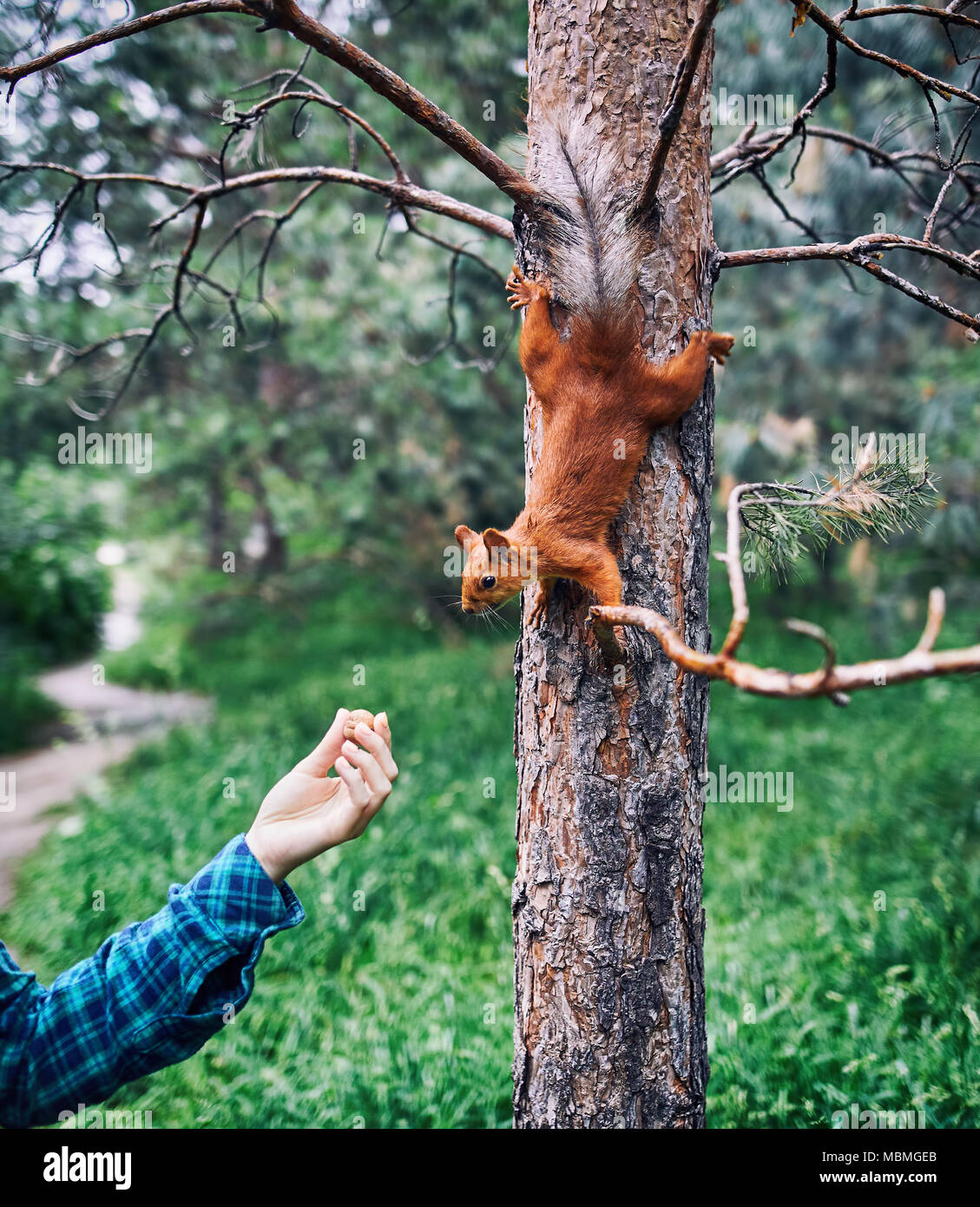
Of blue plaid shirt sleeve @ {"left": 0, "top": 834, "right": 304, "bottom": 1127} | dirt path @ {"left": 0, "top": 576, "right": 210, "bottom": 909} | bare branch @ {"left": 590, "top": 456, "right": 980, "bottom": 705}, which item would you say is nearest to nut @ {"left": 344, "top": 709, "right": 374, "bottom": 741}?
blue plaid shirt sleeve @ {"left": 0, "top": 834, "right": 304, "bottom": 1127}

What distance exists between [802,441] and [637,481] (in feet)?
15.2

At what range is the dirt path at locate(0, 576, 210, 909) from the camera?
4.96 m

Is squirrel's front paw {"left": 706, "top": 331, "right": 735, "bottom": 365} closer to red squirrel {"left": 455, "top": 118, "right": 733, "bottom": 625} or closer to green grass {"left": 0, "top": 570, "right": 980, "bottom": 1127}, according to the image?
red squirrel {"left": 455, "top": 118, "right": 733, "bottom": 625}

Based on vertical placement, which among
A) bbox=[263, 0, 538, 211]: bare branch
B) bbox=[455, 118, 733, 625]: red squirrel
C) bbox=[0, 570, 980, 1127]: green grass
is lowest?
bbox=[0, 570, 980, 1127]: green grass

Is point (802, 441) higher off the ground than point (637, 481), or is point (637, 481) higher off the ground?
point (802, 441)

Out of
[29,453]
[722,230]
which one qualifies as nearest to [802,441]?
[722,230]

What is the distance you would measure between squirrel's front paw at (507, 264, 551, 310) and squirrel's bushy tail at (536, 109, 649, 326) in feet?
0.10

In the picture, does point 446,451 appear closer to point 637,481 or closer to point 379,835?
point 379,835

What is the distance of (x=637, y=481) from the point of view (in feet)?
4.75

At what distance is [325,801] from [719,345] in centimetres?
110

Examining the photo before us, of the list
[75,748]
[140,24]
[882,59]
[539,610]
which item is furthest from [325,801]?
[75,748]

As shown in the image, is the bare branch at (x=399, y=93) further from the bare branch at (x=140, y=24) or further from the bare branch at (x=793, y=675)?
the bare branch at (x=793, y=675)

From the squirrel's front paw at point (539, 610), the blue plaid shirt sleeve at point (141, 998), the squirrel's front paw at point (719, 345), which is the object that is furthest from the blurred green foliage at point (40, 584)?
the squirrel's front paw at point (719, 345)

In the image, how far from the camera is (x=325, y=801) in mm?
1379
